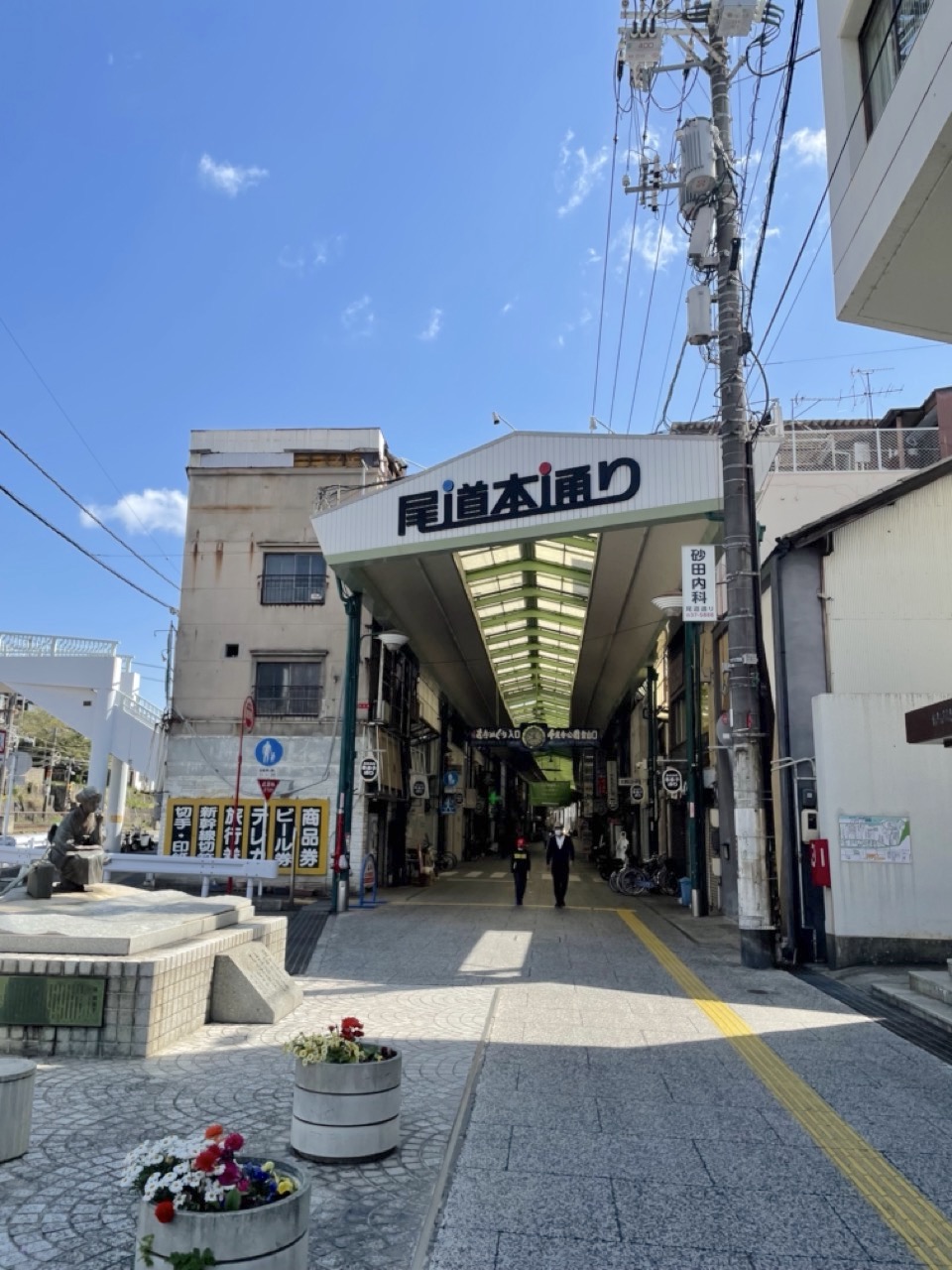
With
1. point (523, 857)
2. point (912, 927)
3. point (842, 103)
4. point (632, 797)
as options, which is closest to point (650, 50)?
point (842, 103)

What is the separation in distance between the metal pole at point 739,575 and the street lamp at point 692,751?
565cm

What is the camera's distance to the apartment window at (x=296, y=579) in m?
23.6

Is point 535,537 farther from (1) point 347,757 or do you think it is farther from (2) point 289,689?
(2) point 289,689

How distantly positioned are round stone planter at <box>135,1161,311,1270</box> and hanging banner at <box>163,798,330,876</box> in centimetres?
1915

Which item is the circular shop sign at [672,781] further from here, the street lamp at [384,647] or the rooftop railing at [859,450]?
the rooftop railing at [859,450]

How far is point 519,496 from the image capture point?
56.4ft

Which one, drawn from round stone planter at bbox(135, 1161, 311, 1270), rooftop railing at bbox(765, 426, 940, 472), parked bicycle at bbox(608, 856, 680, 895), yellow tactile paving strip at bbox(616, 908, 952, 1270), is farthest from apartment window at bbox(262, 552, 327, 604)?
round stone planter at bbox(135, 1161, 311, 1270)

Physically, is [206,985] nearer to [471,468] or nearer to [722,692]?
[471,468]

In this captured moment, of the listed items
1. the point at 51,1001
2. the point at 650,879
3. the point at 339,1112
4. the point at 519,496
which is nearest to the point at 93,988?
the point at 51,1001

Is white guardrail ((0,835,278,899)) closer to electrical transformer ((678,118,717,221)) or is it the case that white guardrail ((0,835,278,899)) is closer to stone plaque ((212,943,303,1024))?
stone plaque ((212,943,303,1024))

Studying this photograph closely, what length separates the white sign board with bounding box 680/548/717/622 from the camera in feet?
45.4

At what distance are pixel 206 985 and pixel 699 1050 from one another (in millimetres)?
4131

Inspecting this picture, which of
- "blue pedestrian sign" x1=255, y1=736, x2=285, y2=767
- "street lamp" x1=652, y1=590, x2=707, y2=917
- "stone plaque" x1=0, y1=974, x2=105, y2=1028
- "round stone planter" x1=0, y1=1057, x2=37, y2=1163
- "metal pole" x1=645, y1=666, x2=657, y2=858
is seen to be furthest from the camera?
"metal pole" x1=645, y1=666, x2=657, y2=858

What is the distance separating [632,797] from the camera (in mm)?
30516
